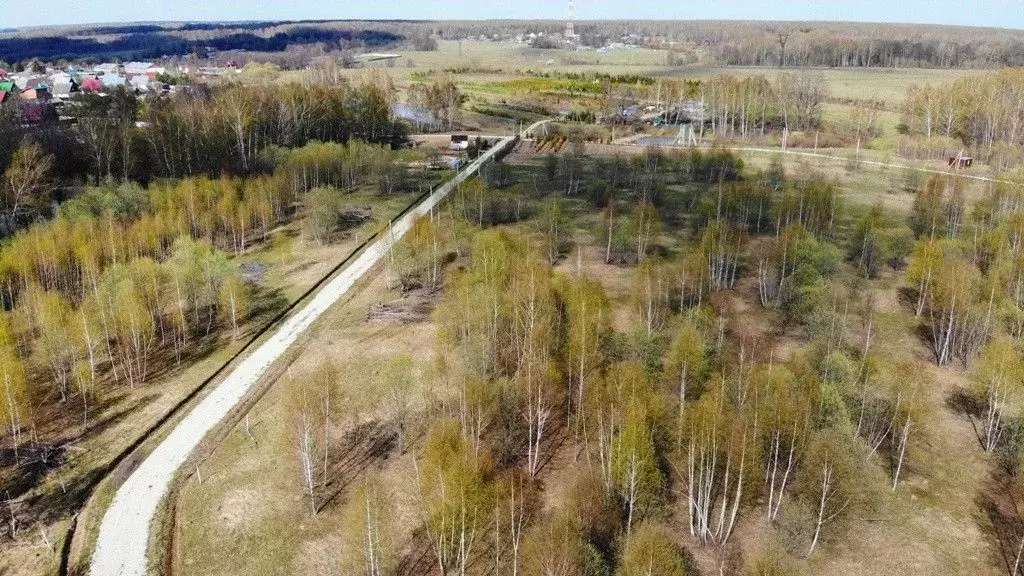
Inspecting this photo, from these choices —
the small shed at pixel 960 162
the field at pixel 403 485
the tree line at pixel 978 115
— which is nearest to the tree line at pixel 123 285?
the field at pixel 403 485

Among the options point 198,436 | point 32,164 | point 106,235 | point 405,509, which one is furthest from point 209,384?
point 32,164

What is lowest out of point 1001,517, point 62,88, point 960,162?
point 1001,517

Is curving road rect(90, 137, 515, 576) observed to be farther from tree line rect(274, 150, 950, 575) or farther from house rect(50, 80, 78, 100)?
house rect(50, 80, 78, 100)

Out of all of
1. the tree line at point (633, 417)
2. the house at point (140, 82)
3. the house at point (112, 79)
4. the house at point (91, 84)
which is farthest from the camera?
the house at point (112, 79)

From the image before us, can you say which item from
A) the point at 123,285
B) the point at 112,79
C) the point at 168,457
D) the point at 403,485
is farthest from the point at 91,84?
the point at 403,485

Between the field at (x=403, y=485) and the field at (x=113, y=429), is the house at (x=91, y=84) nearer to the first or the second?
the field at (x=113, y=429)

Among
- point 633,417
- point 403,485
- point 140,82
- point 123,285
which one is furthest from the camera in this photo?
point 140,82

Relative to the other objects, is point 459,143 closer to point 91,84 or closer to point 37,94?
point 37,94

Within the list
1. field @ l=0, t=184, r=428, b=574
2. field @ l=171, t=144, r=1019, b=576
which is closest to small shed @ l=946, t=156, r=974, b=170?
field @ l=171, t=144, r=1019, b=576

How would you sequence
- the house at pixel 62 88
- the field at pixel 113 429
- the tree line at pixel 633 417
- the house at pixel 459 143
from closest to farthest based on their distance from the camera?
the tree line at pixel 633 417 < the field at pixel 113 429 < the house at pixel 459 143 < the house at pixel 62 88
